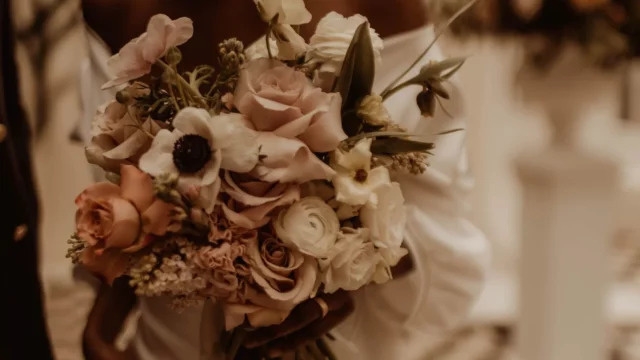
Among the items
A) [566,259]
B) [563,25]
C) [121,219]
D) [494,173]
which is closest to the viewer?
[121,219]

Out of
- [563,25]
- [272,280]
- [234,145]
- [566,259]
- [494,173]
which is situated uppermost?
[234,145]

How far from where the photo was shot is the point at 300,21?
635mm

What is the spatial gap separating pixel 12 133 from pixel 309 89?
0.57 meters

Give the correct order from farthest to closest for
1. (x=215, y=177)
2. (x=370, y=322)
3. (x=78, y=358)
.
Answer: (x=78, y=358)
(x=370, y=322)
(x=215, y=177)

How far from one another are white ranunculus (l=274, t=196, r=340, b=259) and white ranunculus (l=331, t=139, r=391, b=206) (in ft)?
0.06

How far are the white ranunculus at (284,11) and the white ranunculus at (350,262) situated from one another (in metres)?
0.18

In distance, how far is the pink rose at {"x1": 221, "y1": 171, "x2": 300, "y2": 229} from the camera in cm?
60

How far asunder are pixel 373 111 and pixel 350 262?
0.41 feet

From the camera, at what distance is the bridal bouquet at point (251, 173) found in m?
0.59

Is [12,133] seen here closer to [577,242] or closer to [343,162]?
[343,162]

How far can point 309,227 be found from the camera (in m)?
0.61

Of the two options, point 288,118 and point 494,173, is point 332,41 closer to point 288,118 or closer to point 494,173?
point 288,118

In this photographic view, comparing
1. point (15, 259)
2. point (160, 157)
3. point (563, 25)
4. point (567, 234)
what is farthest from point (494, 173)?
point (160, 157)

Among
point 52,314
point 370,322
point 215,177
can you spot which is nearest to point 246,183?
point 215,177
